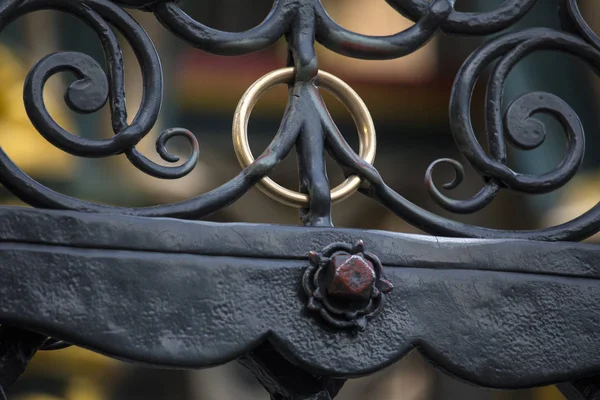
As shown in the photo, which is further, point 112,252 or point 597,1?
point 597,1

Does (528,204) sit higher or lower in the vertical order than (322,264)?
lower

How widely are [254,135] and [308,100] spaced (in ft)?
3.33

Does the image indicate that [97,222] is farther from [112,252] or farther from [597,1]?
[597,1]

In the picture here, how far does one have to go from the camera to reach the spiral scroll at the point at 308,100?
0.65 meters

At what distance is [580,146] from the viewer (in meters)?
0.74

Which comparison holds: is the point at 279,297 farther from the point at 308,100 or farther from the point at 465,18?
the point at 465,18

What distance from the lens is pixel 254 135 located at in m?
1.70

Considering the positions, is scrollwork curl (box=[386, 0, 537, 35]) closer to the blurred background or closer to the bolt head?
the bolt head

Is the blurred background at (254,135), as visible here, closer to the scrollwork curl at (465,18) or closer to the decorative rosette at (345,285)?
the scrollwork curl at (465,18)

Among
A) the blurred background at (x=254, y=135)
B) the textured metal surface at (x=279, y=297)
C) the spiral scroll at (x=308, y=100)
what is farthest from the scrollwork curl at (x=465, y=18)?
the blurred background at (x=254, y=135)

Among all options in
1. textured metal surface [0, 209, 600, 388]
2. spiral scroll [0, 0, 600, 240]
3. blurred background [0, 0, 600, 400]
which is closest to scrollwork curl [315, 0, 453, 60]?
spiral scroll [0, 0, 600, 240]

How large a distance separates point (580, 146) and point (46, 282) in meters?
0.38

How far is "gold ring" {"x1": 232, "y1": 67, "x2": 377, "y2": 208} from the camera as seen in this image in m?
0.66

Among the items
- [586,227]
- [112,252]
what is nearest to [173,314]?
[112,252]
